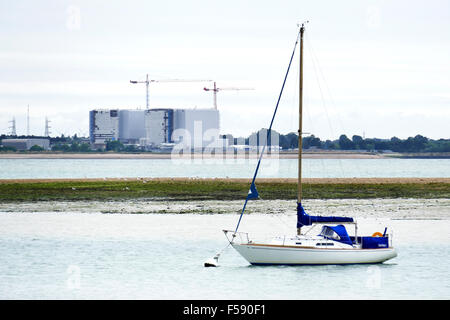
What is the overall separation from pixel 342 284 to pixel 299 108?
10.0 m

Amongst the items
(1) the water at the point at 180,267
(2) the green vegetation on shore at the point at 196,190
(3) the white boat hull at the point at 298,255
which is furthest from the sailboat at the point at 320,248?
(2) the green vegetation on shore at the point at 196,190

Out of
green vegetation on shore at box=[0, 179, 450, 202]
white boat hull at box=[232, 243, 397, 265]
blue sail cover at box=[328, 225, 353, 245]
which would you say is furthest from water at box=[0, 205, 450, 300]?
green vegetation on shore at box=[0, 179, 450, 202]

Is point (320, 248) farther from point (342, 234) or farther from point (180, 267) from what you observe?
point (180, 267)

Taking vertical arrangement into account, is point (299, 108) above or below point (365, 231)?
above

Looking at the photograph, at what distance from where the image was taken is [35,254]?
4697 cm

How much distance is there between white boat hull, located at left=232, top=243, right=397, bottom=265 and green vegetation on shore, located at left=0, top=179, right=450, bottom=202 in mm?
36879

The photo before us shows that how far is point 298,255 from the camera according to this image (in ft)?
133

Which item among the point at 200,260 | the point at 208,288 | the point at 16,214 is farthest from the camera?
the point at 16,214

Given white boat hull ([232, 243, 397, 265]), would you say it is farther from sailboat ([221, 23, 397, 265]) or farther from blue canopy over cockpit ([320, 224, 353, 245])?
blue canopy over cockpit ([320, 224, 353, 245])
